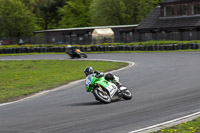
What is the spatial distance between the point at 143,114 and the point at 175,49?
32.5 m

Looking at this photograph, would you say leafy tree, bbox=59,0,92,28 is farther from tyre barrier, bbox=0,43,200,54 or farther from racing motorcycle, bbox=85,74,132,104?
racing motorcycle, bbox=85,74,132,104

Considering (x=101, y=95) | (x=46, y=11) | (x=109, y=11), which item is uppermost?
(x=46, y=11)

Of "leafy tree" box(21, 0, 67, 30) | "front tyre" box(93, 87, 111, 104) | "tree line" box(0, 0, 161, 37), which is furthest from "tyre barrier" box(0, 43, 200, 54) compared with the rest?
"leafy tree" box(21, 0, 67, 30)

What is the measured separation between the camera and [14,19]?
89688mm

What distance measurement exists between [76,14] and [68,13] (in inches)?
77.1

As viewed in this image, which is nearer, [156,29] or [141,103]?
[141,103]

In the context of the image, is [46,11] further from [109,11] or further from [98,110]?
[98,110]

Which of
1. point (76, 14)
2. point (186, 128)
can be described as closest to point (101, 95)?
point (186, 128)

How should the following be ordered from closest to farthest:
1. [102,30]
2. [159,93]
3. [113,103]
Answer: [113,103] → [159,93] → [102,30]

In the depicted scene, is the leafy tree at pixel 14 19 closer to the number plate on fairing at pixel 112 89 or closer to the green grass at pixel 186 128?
the number plate on fairing at pixel 112 89

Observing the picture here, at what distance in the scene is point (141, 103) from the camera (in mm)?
11148

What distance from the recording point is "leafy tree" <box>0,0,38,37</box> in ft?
294

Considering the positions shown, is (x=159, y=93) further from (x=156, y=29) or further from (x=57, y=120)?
(x=156, y=29)

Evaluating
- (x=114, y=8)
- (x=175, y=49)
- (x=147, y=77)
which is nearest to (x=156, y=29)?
(x=175, y=49)
